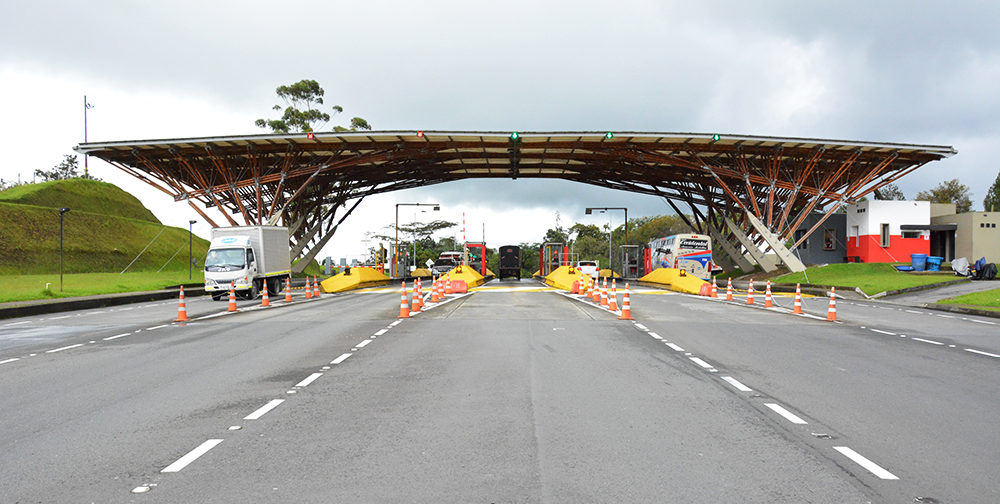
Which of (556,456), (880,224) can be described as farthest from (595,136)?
(556,456)

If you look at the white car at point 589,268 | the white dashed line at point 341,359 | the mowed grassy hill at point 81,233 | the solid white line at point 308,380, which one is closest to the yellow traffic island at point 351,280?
the mowed grassy hill at point 81,233

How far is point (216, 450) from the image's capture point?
211 inches

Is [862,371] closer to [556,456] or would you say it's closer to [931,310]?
[556,456]

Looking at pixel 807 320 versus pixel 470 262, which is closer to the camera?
pixel 807 320

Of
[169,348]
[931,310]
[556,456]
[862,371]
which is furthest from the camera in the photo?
→ [931,310]

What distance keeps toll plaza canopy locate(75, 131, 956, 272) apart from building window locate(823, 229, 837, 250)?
363cm

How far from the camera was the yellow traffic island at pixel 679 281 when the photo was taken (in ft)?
102

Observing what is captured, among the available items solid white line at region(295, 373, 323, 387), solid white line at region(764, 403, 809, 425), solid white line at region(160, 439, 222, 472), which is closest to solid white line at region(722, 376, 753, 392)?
solid white line at region(764, 403, 809, 425)

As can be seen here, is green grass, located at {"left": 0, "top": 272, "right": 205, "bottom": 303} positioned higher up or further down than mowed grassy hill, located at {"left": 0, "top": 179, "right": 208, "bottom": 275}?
further down

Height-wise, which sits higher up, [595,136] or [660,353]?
[595,136]

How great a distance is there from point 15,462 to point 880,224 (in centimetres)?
5029

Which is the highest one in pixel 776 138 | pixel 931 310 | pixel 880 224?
pixel 776 138

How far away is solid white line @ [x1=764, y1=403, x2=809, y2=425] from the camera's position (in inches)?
249

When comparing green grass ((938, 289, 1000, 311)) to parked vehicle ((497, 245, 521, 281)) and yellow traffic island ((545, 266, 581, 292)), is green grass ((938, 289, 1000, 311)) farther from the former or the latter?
parked vehicle ((497, 245, 521, 281))
